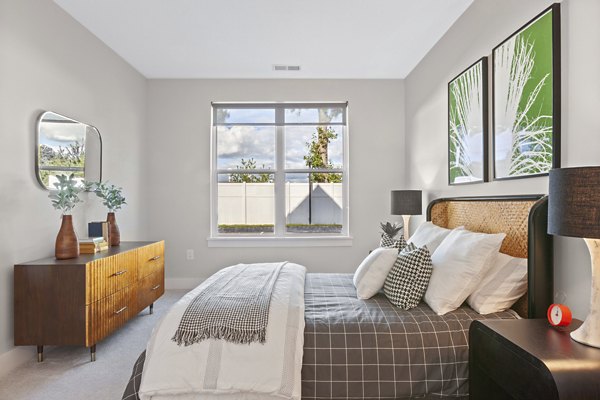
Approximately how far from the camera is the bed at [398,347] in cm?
176

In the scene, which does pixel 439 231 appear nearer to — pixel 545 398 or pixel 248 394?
pixel 545 398

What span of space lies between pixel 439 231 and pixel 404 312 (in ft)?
3.18

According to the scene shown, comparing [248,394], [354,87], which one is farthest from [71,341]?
[354,87]

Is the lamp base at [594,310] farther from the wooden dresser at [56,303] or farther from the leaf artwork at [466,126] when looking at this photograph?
the wooden dresser at [56,303]

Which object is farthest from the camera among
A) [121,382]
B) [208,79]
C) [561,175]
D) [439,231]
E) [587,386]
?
[208,79]

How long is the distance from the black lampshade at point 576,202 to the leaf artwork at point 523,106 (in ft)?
2.45

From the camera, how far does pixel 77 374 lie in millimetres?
2438

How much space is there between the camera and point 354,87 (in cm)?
473

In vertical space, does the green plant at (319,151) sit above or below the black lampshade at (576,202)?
above

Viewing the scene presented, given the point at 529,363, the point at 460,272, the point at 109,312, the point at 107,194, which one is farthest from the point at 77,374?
the point at 529,363

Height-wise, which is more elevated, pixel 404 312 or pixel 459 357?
pixel 404 312

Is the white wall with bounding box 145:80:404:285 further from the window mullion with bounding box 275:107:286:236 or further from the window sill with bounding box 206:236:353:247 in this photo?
the window mullion with bounding box 275:107:286:236

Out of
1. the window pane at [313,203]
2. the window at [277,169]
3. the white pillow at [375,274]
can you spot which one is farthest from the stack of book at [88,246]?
the window pane at [313,203]

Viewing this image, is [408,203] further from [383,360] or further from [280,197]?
[383,360]
